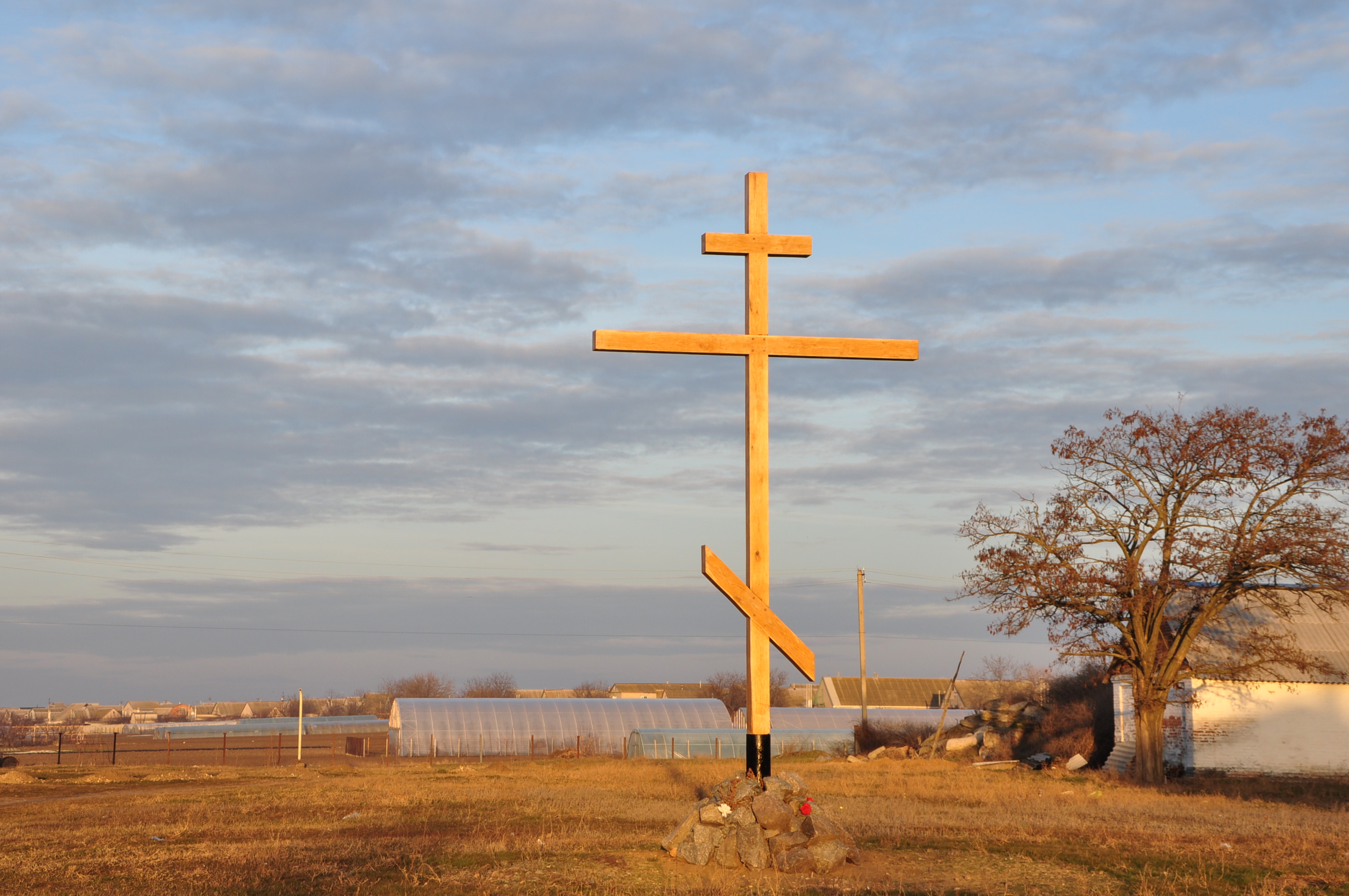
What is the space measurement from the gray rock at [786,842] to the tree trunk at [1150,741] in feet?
72.2

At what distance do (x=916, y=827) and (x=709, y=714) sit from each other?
4593cm

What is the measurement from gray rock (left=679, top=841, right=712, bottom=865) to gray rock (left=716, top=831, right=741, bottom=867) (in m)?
0.11

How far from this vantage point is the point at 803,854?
1273cm

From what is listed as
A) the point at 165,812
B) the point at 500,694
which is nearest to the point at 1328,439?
the point at 165,812

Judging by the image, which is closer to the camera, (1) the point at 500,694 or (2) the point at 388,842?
(2) the point at 388,842

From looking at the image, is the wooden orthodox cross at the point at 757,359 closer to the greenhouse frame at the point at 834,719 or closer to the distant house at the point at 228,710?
A: the greenhouse frame at the point at 834,719

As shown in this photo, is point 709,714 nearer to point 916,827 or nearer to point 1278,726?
point 1278,726

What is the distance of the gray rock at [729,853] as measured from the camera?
1287cm

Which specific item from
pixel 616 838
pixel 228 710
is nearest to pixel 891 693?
pixel 616 838

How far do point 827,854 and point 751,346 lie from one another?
609 centimetres

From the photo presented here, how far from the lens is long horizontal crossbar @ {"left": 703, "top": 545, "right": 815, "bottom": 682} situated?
13.2 m

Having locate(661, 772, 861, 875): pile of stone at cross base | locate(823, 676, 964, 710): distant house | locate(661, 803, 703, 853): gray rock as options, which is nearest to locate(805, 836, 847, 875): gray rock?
locate(661, 772, 861, 875): pile of stone at cross base

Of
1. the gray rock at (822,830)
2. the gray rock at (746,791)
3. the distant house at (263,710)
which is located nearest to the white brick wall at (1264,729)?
the gray rock at (822,830)

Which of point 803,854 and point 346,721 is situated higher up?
point 803,854
